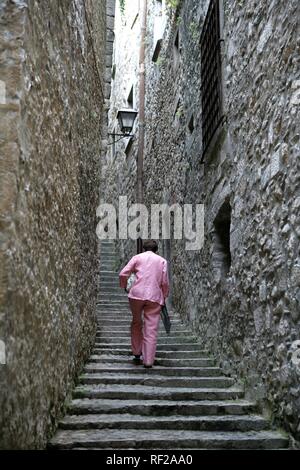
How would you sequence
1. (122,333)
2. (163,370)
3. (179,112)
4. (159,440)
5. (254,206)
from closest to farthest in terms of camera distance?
1. (159,440)
2. (254,206)
3. (163,370)
4. (122,333)
5. (179,112)

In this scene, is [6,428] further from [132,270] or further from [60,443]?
[132,270]

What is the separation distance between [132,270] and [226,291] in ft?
2.91

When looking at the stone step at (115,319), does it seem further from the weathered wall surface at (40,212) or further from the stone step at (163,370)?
the weathered wall surface at (40,212)

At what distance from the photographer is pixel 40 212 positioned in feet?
8.95

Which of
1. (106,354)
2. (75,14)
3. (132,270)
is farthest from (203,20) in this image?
(106,354)

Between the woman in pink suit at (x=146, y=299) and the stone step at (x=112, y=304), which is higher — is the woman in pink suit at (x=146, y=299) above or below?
above

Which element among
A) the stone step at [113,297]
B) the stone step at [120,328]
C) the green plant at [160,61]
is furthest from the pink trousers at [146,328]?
the green plant at [160,61]

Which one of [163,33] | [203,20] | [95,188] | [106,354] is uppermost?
[163,33]

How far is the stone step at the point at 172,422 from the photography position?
134 inches

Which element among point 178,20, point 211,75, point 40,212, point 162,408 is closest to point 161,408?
point 162,408

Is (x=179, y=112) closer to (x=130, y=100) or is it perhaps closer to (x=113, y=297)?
(x=113, y=297)

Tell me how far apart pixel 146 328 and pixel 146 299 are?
251 mm

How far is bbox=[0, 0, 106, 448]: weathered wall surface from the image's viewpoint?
221 cm
